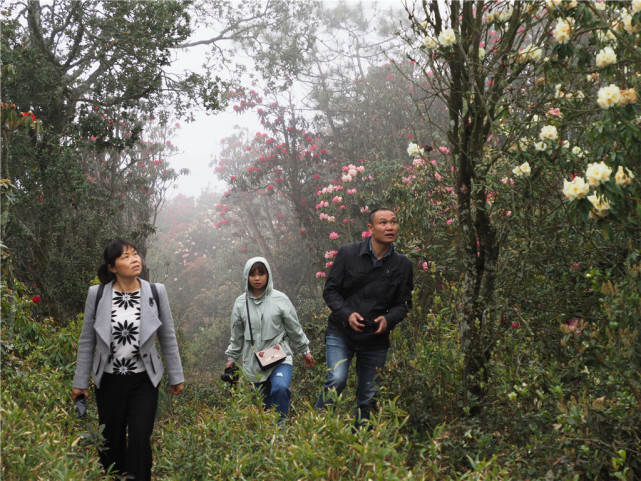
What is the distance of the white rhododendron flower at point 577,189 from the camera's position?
2.60m

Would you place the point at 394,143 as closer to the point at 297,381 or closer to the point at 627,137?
the point at 297,381

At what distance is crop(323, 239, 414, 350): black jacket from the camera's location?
402 cm

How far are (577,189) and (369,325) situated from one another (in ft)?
5.91

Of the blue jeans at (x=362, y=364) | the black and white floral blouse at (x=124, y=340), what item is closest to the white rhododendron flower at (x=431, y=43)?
the blue jeans at (x=362, y=364)

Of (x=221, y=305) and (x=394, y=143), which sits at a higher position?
(x=394, y=143)

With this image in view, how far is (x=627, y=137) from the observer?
2633 mm

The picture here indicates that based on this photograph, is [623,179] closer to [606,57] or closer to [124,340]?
[606,57]

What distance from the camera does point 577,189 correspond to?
8.59 feet

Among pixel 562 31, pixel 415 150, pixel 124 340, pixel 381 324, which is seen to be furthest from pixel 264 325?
pixel 562 31

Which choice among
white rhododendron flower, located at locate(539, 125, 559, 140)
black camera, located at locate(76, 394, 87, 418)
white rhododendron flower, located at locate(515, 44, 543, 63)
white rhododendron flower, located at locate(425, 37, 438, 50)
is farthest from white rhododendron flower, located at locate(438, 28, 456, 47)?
black camera, located at locate(76, 394, 87, 418)

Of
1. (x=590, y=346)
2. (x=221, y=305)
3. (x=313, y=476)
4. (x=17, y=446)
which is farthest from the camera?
(x=221, y=305)

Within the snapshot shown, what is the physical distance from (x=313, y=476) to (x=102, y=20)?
739 centimetres

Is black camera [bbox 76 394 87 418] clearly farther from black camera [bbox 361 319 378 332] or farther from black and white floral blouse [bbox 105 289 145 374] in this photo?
black camera [bbox 361 319 378 332]

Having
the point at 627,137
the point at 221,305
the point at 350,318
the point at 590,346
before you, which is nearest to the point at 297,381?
the point at 350,318
